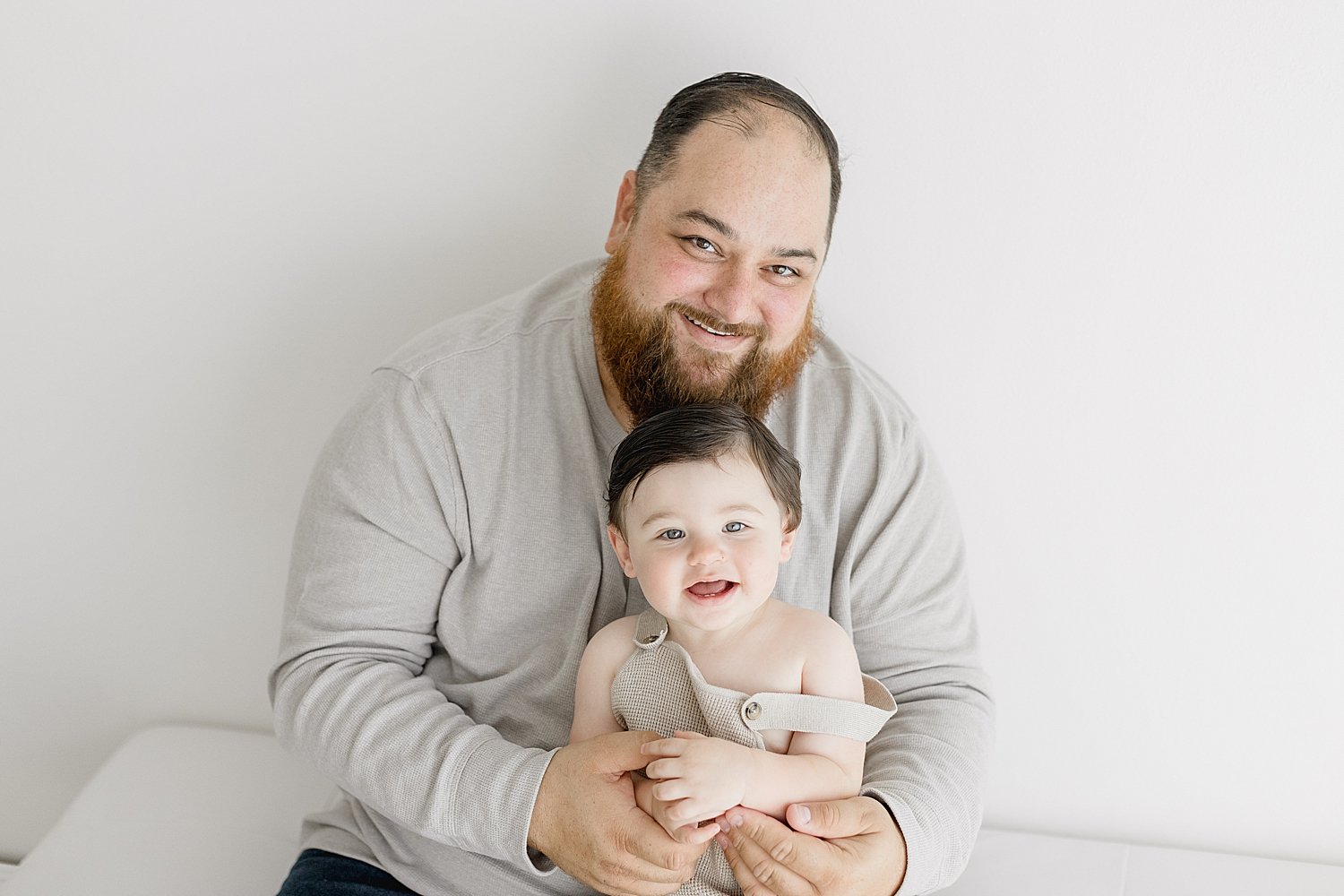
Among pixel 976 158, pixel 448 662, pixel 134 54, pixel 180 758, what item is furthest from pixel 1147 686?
pixel 134 54

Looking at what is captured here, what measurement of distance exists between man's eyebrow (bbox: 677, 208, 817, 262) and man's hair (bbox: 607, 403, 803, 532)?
265mm

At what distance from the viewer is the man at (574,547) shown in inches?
64.6

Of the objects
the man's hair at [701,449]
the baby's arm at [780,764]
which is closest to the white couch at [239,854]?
the baby's arm at [780,764]

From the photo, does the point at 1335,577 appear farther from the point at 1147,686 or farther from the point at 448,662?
the point at 448,662

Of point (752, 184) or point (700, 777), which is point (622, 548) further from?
point (752, 184)

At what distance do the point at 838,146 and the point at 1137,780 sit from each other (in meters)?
1.33

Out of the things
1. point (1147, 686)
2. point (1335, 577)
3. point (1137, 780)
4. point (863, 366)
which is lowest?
point (1137, 780)

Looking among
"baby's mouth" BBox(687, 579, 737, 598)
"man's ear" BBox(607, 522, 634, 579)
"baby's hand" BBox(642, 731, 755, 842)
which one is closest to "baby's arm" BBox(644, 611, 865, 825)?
"baby's hand" BBox(642, 731, 755, 842)

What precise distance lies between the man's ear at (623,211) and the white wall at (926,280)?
0.23m

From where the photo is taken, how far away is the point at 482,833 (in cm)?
160

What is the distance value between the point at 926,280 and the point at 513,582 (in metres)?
0.90

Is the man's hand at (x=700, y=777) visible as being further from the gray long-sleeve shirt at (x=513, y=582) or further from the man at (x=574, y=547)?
the gray long-sleeve shirt at (x=513, y=582)

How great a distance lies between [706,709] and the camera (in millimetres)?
1528

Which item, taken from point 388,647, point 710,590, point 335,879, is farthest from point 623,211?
point 335,879
